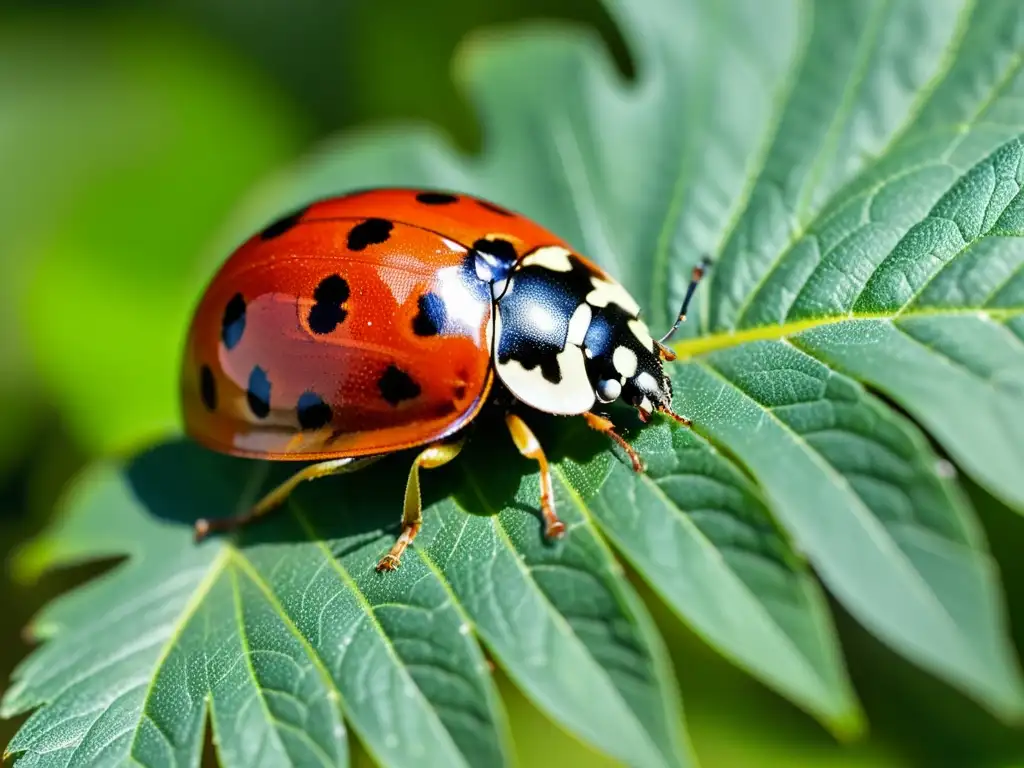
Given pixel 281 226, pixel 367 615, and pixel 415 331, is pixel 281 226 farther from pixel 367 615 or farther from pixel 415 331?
pixel 367 615

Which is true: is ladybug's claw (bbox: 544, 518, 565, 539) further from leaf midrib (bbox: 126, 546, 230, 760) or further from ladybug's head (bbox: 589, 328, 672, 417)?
leaf midrib (bbox: 126, 546, 230, 760)

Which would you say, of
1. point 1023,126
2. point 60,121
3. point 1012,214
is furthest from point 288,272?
point 60,121

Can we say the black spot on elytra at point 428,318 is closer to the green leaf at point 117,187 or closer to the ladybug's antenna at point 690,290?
the ladybug's antenna at point 690,290

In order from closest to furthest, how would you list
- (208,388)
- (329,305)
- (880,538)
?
1. (880,538)
2. (329,305)
3. (208,388)

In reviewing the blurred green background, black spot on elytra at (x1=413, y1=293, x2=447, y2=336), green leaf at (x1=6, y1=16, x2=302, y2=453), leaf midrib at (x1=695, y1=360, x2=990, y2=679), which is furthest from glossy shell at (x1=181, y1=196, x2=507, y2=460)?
green leaf at (x1=6, y1=16, x2=302, y2=453)

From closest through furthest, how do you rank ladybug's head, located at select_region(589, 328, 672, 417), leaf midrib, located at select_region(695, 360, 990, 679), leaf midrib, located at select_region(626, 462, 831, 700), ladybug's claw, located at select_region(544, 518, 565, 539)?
leaf midrib, located at select_region(695, 360, 990, 679) < leaf midrib, located at select_region(626, 462, 831, 700) < ladybug's claw, located at select_region(544, 518, 565, 539) < ladybug's head, located at select_region(589, 328, 672, 417)

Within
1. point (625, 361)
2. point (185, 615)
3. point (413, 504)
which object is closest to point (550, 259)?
point (625, 361)

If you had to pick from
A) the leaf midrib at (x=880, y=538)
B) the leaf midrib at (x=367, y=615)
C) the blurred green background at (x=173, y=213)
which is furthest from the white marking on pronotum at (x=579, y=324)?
the blurred green background at (x=173, y=213)
